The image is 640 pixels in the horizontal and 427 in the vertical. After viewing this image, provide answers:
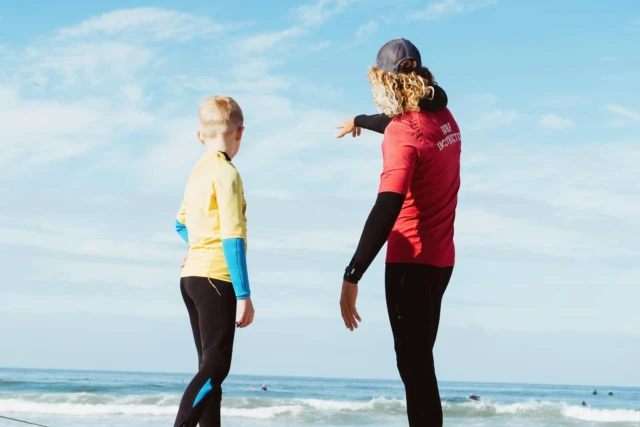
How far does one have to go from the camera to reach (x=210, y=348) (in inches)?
122

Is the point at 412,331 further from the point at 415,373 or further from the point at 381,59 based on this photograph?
the point at 381,59

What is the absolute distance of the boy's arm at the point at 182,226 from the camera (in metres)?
3.48

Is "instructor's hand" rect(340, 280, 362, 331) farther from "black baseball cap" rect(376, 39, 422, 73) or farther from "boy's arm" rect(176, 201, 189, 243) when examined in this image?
"boy's arm" rect(176, 201, 189, 243)

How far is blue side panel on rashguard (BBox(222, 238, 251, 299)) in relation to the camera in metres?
3.03

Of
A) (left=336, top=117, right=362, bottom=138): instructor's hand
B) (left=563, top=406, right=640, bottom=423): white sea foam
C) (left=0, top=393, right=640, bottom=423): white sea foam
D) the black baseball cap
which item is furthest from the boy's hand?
(left=563, top=406, right=640, bottom=423): white sea foam

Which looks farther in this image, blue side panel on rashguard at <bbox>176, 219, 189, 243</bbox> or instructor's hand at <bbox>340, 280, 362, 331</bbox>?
blue side panel on rashguard at <bbox>176, 219, 189, 243</bbox>

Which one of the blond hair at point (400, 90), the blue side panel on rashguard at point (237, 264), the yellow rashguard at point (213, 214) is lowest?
the blue side panel on rashguard at point (237, 264)

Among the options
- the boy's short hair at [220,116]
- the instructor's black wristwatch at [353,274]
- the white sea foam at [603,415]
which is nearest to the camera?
the instructor's black wristwatch at [353,274]

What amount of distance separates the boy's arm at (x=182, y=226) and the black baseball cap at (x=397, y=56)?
1263 millimetres

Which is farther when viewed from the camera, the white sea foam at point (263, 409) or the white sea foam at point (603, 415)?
the white sea foam at point (603, 415)

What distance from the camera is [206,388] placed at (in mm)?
3039

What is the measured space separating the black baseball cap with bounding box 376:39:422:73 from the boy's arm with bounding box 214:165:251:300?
2.78 feet

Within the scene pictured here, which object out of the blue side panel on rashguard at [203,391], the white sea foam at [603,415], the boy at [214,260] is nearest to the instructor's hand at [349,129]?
the boy at [214,260]

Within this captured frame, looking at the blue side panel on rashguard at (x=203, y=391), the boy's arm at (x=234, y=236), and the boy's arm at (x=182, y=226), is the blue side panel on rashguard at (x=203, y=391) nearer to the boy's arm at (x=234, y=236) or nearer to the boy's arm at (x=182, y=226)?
the boy's arm at (x=234, y=236)
